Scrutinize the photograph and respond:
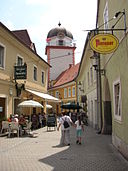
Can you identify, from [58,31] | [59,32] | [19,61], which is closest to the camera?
[19,61]

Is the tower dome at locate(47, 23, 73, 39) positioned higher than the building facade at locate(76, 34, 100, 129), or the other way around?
the tower dome at locate(47, 23, 73, 39)

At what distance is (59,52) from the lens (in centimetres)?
5038

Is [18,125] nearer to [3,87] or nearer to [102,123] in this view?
[3,87]

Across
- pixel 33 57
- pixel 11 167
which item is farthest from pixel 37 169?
pixel 33 57

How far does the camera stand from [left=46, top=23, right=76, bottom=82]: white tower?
50062 mm

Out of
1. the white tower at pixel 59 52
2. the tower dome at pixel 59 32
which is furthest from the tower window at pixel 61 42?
the tower dome at pixel 59 32

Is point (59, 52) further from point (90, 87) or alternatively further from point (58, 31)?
point (90, 87)

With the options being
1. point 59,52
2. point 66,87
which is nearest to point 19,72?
point 66,87

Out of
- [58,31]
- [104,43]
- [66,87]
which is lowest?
[104,43]

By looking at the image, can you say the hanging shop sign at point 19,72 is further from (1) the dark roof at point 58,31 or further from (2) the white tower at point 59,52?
(1) the dark roof at point 58,31

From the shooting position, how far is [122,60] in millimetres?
7406

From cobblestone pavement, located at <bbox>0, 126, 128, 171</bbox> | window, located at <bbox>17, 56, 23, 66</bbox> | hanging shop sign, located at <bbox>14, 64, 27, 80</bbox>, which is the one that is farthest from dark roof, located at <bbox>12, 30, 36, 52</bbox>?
cobblestone pavement, located at <bbox>0, 126, 128, 171</bbox>

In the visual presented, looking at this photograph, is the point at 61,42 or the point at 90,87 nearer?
the point at 90,87

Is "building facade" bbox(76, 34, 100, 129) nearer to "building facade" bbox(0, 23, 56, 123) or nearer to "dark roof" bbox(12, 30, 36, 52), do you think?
"building facade" bbox(0, 23, 56, 123)
